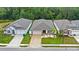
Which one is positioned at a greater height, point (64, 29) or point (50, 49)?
point (64, 29)

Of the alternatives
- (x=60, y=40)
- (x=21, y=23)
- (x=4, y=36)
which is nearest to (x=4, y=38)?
(x=4, y=36)

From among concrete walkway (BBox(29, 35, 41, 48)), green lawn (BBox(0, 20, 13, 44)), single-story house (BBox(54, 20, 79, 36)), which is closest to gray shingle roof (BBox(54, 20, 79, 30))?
single-story house (BBox(54, 20, 79, 36))

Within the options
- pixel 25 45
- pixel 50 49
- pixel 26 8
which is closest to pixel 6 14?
pixel 26 8

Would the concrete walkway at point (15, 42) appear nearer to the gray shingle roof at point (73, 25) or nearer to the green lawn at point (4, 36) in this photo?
the green lawn at point (4, 36)

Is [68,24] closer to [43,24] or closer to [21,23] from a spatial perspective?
[43,24]

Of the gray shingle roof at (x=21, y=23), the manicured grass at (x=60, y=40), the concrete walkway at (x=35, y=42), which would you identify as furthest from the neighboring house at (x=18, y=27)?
the manicured grass at (x=60, y=40)

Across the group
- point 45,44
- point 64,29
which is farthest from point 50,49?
point 64,29
